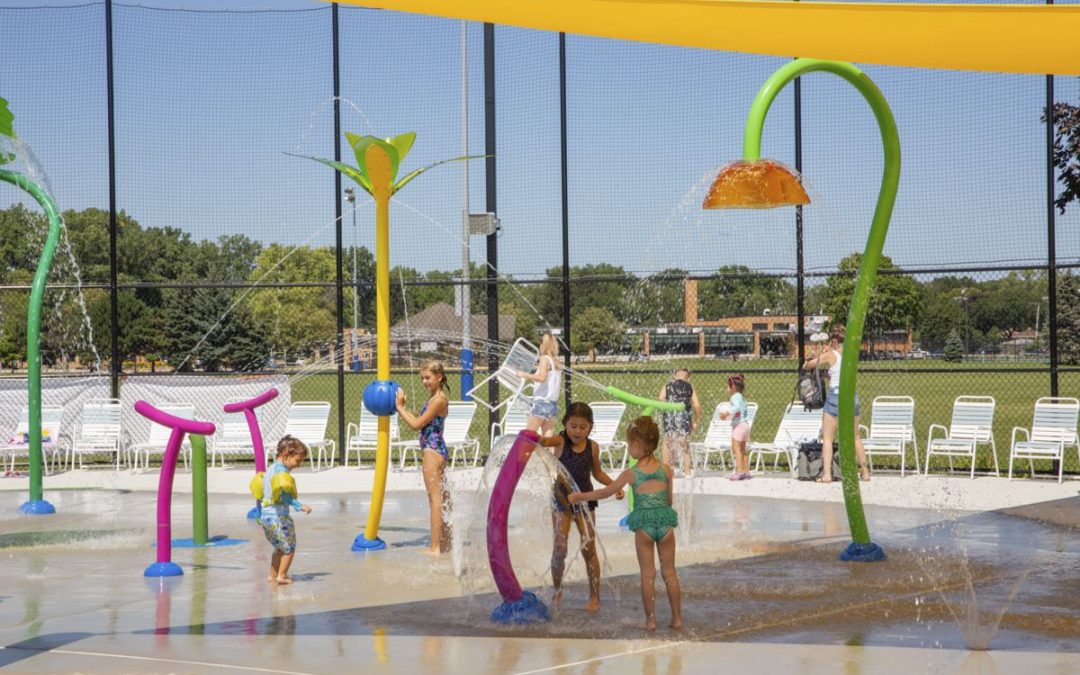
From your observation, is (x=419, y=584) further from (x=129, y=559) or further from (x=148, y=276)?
(x=148, y=276)

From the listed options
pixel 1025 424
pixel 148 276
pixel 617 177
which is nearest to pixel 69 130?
pixel 617 177

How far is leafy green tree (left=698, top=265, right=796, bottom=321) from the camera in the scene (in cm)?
1672

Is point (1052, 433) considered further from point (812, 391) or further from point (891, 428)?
point (812, 391)

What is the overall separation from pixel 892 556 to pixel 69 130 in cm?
1313

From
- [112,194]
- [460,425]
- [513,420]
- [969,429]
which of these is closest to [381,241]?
[460,425]

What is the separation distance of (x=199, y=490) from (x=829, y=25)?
22.6ft

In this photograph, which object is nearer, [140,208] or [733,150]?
[733,150]

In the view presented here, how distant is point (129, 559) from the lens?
1081cm

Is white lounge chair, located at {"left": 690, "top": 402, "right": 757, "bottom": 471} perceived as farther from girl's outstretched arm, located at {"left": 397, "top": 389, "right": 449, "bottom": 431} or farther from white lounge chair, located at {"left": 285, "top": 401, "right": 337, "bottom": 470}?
girl's outstretched arm, located at {"left": 397, "top": 389, "right": 449, "bottom": 431}

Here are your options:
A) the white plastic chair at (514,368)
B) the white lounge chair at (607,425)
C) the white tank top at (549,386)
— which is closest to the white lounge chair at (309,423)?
the white plastic chair at (514,368)

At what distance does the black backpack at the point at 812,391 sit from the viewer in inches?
592

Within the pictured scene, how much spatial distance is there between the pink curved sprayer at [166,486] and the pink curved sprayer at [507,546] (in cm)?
307

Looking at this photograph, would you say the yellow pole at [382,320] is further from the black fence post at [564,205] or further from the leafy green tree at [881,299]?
the leafy green tree at [881,299]

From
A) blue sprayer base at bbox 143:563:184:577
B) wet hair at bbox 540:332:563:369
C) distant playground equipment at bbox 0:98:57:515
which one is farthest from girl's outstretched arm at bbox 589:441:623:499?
distant playground equipment at bbox 0:98:57:515
